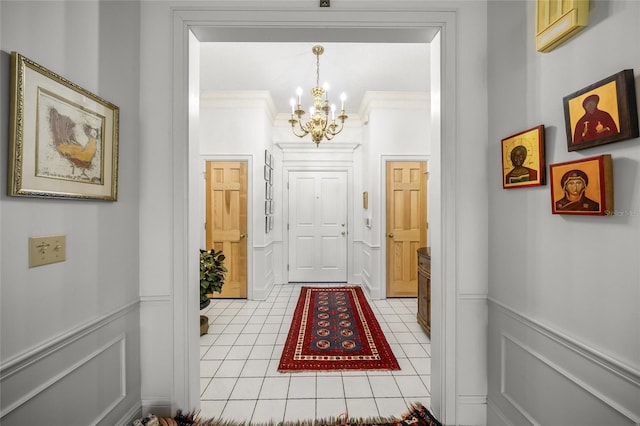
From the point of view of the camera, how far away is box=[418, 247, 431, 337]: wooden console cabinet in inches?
107

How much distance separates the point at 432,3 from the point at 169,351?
2450 mm

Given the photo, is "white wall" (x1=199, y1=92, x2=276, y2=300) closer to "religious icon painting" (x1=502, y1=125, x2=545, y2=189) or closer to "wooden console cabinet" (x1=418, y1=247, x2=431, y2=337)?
"wooden console cabinet" (x1=418, y1=247, x2=431, y2=337)

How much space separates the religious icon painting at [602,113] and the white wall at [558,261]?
4cm

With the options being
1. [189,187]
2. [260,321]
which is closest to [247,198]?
[260,321]

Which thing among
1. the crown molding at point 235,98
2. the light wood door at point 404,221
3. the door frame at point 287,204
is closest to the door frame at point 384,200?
the light wood door at point 404,221

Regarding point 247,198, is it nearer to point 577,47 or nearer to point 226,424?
point 226,424

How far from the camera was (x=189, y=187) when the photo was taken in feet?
5.36

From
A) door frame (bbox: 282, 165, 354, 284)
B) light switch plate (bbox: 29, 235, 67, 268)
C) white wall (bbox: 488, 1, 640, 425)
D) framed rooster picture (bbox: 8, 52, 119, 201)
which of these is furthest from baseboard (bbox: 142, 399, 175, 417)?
door frame (bbox: 282, 165, 354, 284)

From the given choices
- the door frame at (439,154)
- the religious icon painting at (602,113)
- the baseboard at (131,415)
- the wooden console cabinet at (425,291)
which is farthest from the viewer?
the wooden console cabinet at (425,291)

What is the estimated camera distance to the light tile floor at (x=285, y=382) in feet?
5.88

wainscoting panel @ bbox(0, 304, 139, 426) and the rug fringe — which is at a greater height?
wainscoting panel @ bbox(0, 304, 139, 426)

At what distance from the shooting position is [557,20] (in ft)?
A: 3.57

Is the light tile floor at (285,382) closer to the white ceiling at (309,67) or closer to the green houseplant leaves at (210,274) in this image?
the green houseplant leaves at (210,274)

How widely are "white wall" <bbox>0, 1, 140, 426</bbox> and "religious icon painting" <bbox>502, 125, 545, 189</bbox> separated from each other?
1.94m
